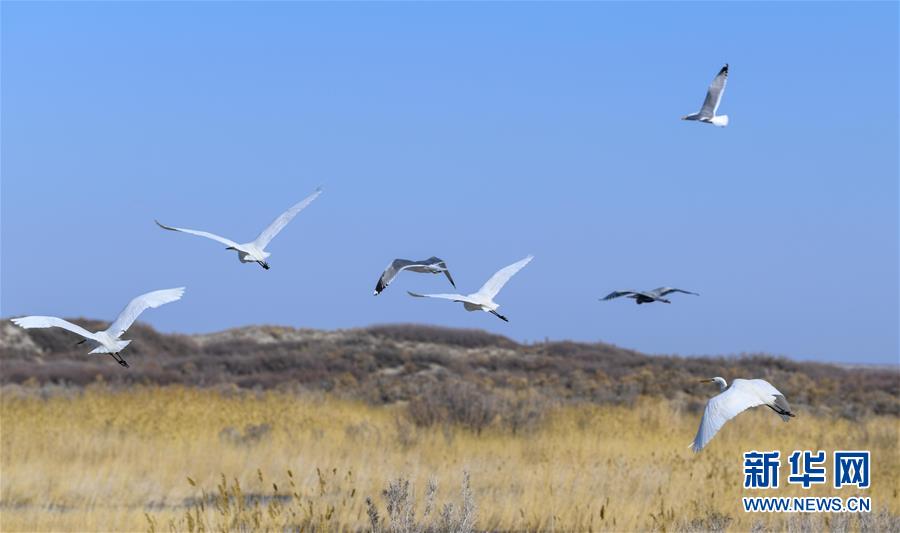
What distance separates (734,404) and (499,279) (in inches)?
84.5

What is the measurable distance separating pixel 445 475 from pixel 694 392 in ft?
43.0

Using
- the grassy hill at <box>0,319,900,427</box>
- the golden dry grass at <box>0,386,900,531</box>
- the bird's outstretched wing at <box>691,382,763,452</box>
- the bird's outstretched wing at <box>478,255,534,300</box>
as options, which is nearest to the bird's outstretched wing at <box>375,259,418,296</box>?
the bird's outstretched wing at <box>478,255,534,300</box>

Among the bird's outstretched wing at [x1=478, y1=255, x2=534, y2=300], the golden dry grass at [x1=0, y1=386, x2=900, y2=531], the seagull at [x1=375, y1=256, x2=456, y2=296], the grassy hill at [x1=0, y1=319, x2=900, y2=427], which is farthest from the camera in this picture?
the grassy hill at [x1=0, y1=319, x2=900, y2=427]

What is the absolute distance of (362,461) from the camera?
12438 millimetres

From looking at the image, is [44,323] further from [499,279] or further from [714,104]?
[714,104]

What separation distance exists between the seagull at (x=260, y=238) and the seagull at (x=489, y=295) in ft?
2.95

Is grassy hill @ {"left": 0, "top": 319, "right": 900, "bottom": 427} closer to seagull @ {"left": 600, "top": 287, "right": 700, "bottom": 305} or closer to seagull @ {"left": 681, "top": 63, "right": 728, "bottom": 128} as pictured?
seagull @ {"left": 681, "top": 63, "right": 728, "bottom": 128}

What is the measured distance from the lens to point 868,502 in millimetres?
10094

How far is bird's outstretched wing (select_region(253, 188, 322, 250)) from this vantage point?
18.5 ft

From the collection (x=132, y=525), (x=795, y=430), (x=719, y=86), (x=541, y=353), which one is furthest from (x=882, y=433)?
(x=541, y=353)

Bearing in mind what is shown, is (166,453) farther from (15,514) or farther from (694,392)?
(694,392)

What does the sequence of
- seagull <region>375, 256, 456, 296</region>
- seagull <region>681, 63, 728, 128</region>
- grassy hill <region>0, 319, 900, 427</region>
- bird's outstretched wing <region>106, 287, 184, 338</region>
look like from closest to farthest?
bird's outstretched wing <region>106, 287, 184, 338</region>, seagull <region>375, 256, 456, 296</region>, seagull <region>681, 63, 728, 128</region>, grassy hill <region>0, 319, 900, 427</region>

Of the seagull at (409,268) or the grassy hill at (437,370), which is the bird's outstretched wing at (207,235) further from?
the grassy hill at (437,370)

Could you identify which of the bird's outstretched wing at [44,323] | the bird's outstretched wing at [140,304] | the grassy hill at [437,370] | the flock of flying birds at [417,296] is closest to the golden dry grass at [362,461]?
the grassy hill at [437,370]
